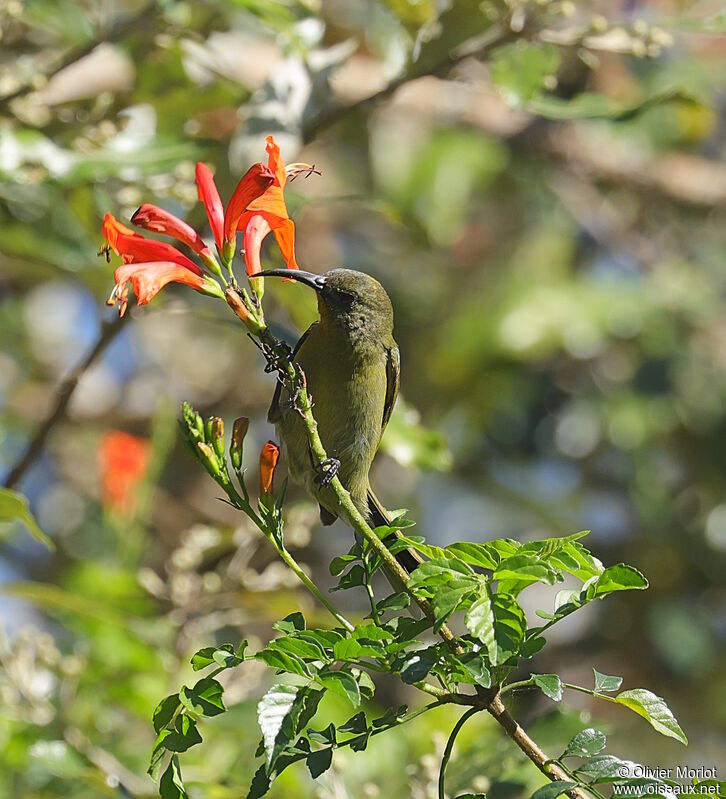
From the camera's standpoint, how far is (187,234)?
176 centimetres

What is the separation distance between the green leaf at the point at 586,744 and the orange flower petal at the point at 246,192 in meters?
0.94

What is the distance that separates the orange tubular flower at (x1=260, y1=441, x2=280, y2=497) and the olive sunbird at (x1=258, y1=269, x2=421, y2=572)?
0.86 m

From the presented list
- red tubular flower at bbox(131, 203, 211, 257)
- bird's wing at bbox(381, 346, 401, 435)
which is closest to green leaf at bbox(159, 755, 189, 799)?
red tubular flower at bbox(131, 203, 211, 257)

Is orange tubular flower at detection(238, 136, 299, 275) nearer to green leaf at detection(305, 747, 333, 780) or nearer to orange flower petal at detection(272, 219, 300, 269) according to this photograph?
orange flower petal at detection(272, 219, 300, 269)

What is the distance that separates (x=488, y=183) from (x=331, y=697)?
3.43 m

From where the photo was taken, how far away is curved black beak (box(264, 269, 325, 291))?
1.89 metres

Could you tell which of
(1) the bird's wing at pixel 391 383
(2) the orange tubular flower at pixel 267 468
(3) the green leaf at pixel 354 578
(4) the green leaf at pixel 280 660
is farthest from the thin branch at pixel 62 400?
(4) the green leaf at pixel 280 660

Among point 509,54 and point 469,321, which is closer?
point 509,54

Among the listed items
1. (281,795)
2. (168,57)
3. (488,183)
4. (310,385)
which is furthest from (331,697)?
(488,183)

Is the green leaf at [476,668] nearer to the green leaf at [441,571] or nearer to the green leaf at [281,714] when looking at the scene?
the green leaf at [441,571]

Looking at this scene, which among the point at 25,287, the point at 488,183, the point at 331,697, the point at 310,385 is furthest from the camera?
the point at 488,183

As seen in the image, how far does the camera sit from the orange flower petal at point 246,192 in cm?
169

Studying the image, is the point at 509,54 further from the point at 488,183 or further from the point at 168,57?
the point at 488,183

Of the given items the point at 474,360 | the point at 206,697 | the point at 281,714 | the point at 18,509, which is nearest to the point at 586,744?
the point at 281,714
